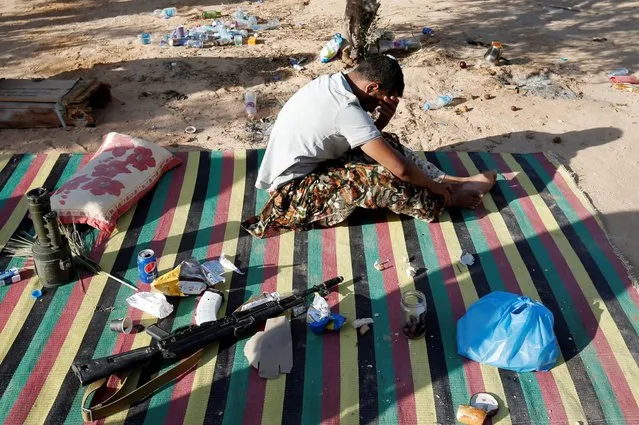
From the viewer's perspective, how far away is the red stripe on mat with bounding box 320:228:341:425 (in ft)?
9.45

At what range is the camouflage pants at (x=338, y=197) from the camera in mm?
3848

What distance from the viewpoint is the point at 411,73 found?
22.5 feet

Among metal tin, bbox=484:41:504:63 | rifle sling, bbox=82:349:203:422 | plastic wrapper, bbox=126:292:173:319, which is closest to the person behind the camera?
rifle sling, bbox=82:349:203:422

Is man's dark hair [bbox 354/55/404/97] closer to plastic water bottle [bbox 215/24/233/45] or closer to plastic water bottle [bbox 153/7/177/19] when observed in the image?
plastic water bottle [bbox 215/24/233/45]

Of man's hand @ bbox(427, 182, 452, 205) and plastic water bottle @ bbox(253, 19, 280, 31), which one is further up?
man's hand @ bbox(427, 182, 452, 205)

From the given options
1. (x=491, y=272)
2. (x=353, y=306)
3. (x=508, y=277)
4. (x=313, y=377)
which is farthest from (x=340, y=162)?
(x=313, y=377)

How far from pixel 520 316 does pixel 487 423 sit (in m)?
0.58

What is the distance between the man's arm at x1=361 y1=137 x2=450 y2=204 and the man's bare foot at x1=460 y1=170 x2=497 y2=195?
1.91ft

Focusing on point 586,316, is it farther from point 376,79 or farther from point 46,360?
point 46,360

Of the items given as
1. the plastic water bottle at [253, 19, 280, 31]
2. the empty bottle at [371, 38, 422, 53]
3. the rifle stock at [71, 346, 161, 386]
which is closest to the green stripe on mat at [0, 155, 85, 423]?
the rifle stock at [71, 346, 161, 386]

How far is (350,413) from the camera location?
2.87 meters

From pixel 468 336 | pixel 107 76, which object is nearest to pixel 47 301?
pixel 468 336

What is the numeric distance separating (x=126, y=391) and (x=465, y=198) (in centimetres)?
272

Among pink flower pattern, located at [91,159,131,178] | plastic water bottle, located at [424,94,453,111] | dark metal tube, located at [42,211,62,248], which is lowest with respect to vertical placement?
plastic water bottle, located at [424,94,453,111]
